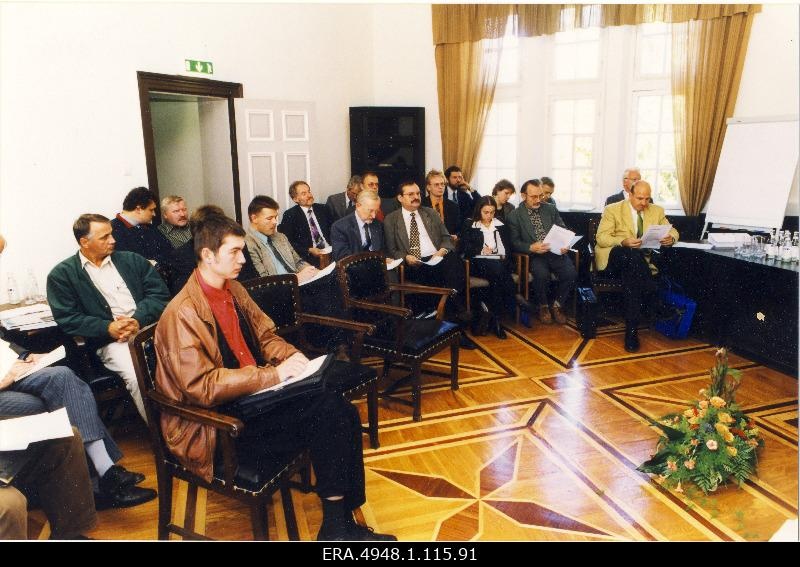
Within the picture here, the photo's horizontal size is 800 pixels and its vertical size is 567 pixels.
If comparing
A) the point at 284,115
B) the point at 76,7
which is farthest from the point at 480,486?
the point at 284,115

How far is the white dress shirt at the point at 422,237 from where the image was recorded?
5.21 metres

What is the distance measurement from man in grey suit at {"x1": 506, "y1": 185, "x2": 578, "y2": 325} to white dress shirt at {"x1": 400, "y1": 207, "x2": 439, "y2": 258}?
0.91 m

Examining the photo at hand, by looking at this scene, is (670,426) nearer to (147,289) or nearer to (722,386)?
(722,386)

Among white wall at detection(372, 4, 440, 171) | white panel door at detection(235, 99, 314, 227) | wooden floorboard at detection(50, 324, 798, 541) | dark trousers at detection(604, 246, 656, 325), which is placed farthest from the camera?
white wall at detection(372, 4, 440, 171)

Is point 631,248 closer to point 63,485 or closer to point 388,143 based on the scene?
point 388,143

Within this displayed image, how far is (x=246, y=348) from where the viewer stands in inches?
102

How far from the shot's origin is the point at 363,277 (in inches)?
155

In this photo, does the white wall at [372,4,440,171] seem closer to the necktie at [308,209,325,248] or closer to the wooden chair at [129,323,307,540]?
the necktie at [308,209,325,248]

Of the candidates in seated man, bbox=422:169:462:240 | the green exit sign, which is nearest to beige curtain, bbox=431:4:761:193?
seated man, bbox=422:169:462:240

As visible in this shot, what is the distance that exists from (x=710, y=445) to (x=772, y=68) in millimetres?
4622

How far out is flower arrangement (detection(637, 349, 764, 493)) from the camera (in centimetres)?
292

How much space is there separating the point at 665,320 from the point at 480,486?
2879 millimetres

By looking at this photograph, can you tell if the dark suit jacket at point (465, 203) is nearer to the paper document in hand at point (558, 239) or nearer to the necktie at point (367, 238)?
the paper document in hand at point (558, 239)

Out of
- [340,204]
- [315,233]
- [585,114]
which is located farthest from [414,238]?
[585,114]
